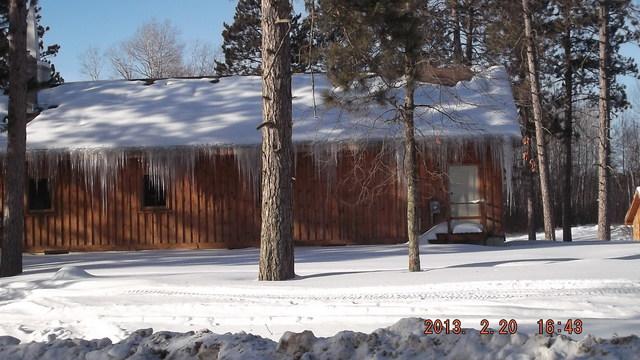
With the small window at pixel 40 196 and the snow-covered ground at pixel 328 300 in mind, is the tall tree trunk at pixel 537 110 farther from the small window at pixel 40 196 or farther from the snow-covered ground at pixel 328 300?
the small window at pixel 40 196

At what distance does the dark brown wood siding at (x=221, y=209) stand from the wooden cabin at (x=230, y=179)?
0.03m

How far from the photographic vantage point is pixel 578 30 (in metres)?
26.6

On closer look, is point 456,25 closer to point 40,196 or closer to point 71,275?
point 71,275

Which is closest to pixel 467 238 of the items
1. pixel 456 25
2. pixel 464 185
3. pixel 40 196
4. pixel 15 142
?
pixel 464 185

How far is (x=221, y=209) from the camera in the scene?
60.4ft

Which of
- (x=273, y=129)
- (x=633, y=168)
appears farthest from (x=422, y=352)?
(x=633, y=168)

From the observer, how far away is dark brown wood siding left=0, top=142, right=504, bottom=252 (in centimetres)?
1792

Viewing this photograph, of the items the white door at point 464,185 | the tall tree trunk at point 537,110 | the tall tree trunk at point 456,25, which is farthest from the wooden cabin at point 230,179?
the tall tree trunk at point 456,25

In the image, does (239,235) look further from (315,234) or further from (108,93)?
(108,93)

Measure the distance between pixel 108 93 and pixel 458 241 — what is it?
11.2 m

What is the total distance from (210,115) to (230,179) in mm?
2023

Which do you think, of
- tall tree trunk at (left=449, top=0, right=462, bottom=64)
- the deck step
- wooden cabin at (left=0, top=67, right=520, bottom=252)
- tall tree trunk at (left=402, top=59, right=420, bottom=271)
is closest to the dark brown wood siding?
wooden cabin at (left=0, top=67, right=520, bottom=252)

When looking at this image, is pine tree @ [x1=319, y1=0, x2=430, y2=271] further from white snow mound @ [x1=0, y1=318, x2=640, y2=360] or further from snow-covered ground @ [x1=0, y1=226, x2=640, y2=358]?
white snow mound @ [x1=0, y1=318, x2=640, y2=360]

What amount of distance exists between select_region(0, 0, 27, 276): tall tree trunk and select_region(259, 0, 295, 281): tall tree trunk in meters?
5.14
